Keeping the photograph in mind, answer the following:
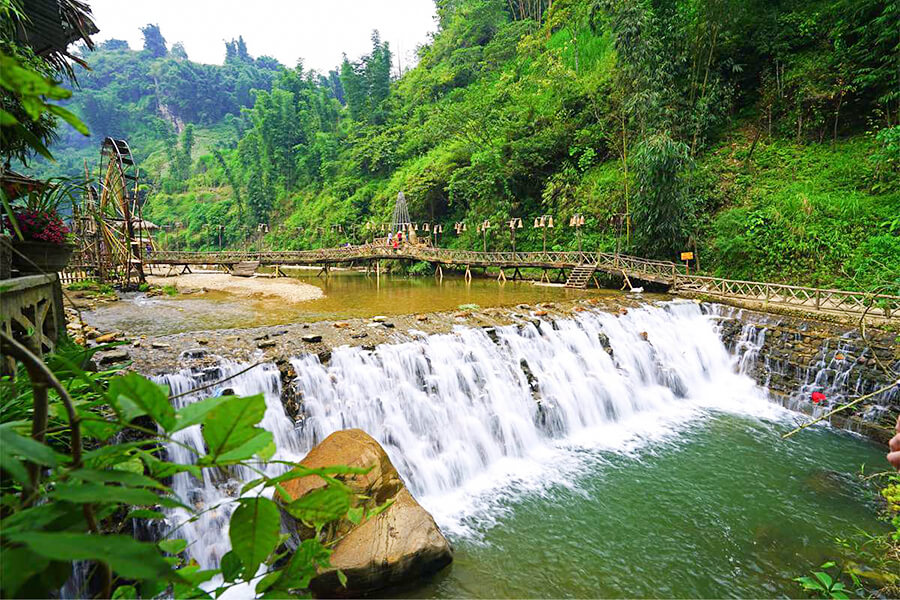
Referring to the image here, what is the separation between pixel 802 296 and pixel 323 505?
51.6 ft

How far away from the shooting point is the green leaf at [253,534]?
0.87 meters

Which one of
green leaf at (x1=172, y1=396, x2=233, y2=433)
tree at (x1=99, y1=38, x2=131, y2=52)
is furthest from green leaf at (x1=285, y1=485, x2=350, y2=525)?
tree at (x1=99, y1=38, x2=131, y2=52)

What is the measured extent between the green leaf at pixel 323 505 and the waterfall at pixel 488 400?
5.42 m

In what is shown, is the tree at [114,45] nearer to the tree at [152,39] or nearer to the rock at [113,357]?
the tree at [152,39]

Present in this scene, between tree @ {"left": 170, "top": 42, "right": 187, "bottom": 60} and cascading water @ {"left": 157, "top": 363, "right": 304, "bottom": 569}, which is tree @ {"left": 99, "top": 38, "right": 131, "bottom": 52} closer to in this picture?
tree @ {"left": 170, "top": 42, "right": 187, "bottom": 60}

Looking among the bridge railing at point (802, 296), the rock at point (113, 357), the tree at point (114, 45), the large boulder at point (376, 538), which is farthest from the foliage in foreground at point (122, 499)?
the tree at point (114, 45)

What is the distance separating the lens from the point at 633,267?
61.6ft

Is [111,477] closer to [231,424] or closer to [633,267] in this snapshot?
[231,424]

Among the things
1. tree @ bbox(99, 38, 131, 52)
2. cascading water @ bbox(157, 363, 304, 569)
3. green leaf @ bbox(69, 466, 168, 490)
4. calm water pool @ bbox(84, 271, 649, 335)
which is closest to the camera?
green leaf @ bbox(69, 466, 168, 490)

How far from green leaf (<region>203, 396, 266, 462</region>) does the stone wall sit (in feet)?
36.8

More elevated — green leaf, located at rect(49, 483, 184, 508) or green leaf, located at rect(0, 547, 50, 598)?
green leaf, located at rect(49, 483, 184, 508)

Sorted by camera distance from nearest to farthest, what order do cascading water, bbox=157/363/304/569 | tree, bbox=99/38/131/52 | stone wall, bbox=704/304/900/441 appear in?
cascading water, bbox=157/363/304/569 < stone wall, bbox=704/304/900/441 < tree, bbox=99/38/131/52

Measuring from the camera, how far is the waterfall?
6809mm

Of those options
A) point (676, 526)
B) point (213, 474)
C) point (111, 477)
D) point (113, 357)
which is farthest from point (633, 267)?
point (111, 477)
